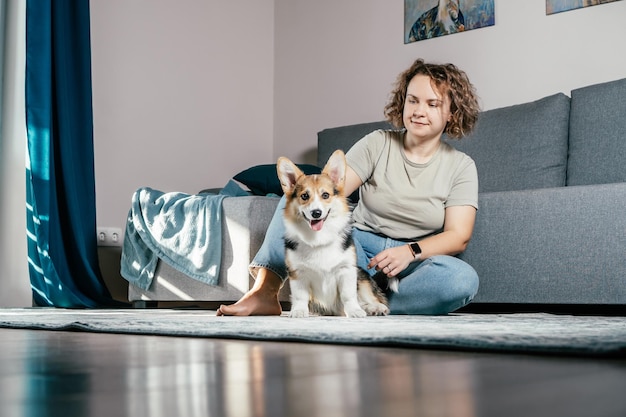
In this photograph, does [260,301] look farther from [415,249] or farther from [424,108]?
[424,108]

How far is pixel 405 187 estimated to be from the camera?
224 cm

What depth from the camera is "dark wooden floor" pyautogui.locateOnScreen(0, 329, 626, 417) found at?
49 centimetres

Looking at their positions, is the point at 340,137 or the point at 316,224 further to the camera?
the point at 340,137

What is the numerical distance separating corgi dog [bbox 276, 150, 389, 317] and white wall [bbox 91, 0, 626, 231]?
193 cm

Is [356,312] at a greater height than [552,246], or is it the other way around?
[552,246]

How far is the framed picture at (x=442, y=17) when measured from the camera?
3.79 m

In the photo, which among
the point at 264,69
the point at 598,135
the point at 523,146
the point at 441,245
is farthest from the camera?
the point at 264,69

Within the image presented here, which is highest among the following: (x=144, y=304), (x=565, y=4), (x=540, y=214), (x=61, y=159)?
(x=565, y=4)

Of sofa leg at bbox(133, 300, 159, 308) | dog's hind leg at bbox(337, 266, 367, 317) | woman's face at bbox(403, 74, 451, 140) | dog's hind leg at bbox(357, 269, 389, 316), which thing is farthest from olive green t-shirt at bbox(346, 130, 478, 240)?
sofa leg at bbox(133, 300, 159, 308)

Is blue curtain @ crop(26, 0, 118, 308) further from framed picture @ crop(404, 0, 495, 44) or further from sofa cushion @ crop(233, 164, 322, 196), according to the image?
framed picture @ crop(404, 0, 495, 44)

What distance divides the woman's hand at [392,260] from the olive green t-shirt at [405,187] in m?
0.18

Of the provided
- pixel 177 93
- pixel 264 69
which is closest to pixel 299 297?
pixel 177 93

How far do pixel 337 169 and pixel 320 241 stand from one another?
8.0 inches

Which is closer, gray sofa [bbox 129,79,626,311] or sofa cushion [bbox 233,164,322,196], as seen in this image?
gray sofa [bbox 129,79,626,311]
